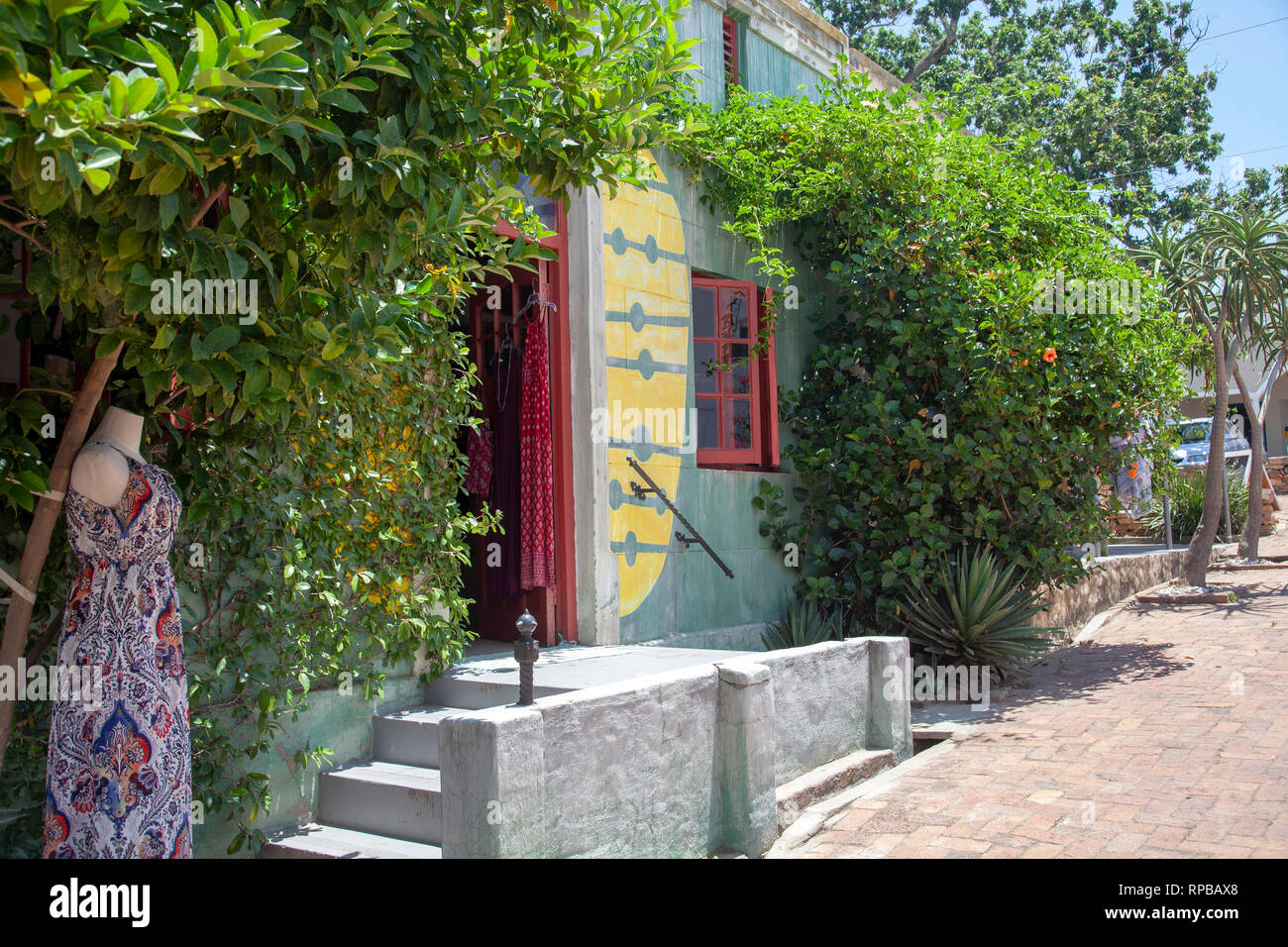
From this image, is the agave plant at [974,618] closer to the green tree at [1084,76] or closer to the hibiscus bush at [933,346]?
the hibiscus bush at [933,346]

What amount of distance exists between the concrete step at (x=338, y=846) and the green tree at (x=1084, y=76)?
63.3 feet

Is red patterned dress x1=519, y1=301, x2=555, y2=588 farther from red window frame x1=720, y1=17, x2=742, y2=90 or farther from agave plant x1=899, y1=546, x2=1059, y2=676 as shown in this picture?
red window frame x1=720, y1=17, x2=742, y2=90

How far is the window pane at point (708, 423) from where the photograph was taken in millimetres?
8656

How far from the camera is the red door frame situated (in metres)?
7.17

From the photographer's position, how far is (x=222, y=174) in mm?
3451

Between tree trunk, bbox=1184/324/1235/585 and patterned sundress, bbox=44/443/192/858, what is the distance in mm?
12613

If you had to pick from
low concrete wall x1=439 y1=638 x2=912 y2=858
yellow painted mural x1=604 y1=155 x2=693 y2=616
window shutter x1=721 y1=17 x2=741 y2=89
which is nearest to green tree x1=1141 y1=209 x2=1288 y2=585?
window shutter x1=721 y1=17 x2=741 y2=89

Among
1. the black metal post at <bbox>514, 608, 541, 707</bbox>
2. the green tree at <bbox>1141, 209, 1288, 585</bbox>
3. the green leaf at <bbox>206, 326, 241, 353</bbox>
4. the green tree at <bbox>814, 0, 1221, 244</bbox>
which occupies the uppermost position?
the green tree at <bbox>814, 0, 1221, 244</bbox>

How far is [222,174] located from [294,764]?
122 inches

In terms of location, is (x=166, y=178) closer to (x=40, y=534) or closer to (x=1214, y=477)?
(x=40, y=534)

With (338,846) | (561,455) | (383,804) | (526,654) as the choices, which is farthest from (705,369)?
(338,846)

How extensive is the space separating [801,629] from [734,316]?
2.69 meters
